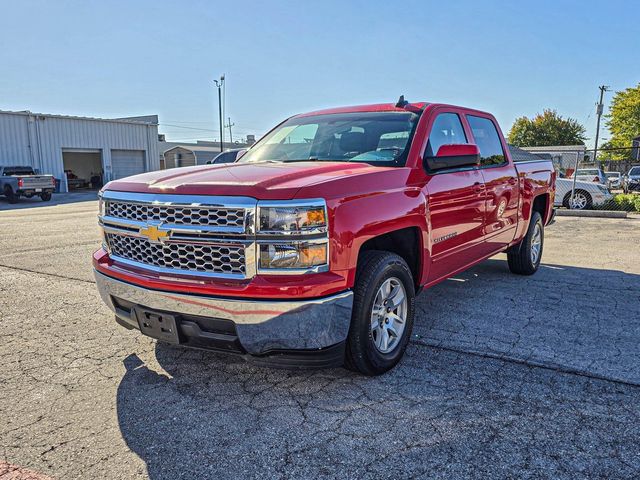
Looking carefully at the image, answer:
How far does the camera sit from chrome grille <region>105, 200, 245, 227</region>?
274 cm

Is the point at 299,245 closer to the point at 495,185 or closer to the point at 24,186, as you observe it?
the point at 495,185

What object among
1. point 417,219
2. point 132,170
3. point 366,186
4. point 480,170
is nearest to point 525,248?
point 480,170

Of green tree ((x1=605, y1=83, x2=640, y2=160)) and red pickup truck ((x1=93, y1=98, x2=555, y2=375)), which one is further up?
green tree ((x1=605, y1=83, x2=640, y2=160))

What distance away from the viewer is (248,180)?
2924 millimetres

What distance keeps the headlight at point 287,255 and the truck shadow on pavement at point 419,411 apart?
0.88m

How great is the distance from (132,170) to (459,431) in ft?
127

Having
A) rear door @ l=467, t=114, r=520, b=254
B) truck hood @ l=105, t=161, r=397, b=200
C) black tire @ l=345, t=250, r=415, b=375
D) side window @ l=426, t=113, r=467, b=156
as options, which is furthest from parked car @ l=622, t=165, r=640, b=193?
truck hood @ l=105, t=161, r=397, b=200

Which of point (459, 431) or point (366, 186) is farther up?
point (366, 186)

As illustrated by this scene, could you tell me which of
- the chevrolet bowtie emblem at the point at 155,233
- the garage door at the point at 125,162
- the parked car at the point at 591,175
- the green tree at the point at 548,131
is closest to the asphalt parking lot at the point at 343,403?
the chevrolet bowtie emblem at the point at 155,233

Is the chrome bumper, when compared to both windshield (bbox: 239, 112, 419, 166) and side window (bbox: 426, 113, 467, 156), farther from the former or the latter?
side window (bbox: 426, 113, 467, 156)

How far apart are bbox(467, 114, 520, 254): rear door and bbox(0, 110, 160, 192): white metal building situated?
3113 cm

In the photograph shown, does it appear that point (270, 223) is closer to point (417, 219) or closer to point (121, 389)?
point (417, 219)

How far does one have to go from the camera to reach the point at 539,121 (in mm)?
70688

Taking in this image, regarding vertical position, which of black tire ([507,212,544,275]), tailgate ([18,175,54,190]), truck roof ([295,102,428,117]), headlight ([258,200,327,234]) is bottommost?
black tire ([507,212,544,275])
